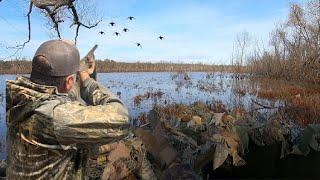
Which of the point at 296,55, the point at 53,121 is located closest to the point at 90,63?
the point at 53,121

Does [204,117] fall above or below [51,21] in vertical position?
below

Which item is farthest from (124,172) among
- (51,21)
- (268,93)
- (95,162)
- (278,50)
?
(278,50)

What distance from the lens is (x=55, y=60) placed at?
1848 mm

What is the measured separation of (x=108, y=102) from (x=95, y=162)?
1.74 meters

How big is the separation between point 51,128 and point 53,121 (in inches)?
1.2

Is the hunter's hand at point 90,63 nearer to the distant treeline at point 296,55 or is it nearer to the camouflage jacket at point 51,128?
the camouflage jacket at point 51,128

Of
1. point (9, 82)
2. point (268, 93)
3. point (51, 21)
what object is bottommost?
point (268, 93)

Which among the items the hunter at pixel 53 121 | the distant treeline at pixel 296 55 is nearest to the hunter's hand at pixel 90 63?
the hunter at pixel 53 121

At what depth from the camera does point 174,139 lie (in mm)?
4398

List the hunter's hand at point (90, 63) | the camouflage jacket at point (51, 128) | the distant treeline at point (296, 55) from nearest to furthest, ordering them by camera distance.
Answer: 1. the camouflage jacket at point (51, 128)
2. the hunter's hand at point (90, 63)
3. the distant treeline at point (296, 55)

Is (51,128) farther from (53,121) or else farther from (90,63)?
(90,63)

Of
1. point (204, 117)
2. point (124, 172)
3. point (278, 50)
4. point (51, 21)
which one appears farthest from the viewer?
point (278, 50)

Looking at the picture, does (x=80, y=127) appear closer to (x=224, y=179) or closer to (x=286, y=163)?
(x=224, y=179)

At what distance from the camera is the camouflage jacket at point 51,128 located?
1.76 meters
